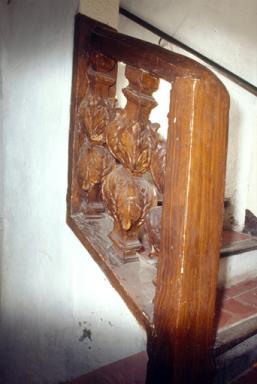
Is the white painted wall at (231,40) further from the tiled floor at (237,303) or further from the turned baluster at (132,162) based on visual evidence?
the turned baluster at (132,162)

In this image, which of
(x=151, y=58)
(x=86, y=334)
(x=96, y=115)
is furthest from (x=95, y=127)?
(x=86, y=334)

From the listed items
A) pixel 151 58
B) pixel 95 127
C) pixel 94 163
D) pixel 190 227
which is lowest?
pixel 190 227

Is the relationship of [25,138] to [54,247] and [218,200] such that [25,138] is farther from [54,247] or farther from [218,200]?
[218,200]

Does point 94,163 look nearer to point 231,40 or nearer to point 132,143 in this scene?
point 132,143

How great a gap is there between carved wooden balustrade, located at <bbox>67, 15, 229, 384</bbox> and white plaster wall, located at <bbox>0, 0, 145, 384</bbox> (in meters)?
0.10

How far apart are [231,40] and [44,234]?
4.76ft

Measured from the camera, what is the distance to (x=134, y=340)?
0.84 m

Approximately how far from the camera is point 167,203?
0.66 metres

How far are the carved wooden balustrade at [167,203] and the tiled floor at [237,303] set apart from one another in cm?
27

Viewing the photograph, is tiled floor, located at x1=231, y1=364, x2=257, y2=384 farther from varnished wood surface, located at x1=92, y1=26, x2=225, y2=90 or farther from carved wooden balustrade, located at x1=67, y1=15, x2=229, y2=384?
varnished wood surface, located at x1=92, y1=26, x2=225, y2=90

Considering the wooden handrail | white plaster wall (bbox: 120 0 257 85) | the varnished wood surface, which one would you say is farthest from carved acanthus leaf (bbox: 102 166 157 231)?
white plaster wall (bbox: 120 0 257 85)

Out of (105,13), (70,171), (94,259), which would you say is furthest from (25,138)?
(94,259)

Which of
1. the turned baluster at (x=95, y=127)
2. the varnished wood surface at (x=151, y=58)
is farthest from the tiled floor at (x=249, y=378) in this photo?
the varnished wood surface at (x=151, y=58)

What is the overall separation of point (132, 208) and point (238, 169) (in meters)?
1.22
